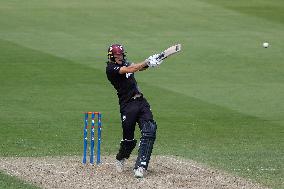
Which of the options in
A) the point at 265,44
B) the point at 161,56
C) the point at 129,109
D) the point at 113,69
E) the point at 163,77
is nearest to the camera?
the point at 161,56

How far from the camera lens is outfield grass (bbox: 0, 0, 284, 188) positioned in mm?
22000

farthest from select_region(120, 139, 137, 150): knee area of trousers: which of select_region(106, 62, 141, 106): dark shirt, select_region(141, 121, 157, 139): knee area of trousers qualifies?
select_region(106, 62, 141, 106): dark shirt

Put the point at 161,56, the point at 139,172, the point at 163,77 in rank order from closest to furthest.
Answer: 1. the point at 161,56
2. the point at 139,172
3. the point at 163,77

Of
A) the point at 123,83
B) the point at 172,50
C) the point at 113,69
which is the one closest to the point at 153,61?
the point at 172,50

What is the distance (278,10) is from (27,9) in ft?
33.8

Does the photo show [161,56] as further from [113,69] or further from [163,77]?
[163,77]

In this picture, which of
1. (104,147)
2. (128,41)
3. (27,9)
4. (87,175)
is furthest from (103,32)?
(87,175)

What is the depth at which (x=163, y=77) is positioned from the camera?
3062cm

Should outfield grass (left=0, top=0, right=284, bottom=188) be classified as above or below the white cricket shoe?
below

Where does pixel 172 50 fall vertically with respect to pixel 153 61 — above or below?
above

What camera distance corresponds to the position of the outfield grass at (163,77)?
22.0m

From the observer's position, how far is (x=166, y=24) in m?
37.7

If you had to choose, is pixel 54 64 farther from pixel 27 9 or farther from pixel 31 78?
pixel 27 9

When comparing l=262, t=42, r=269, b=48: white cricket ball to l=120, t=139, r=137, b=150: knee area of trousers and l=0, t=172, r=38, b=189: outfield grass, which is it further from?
l=0, t=172, r=38, b=189: outfield grass
